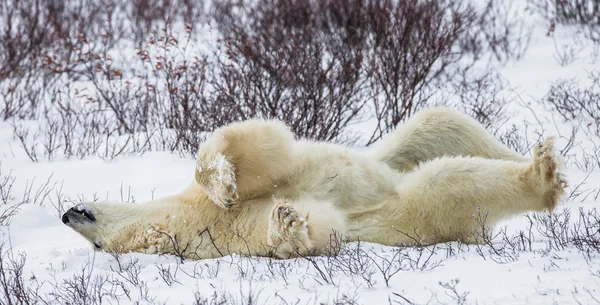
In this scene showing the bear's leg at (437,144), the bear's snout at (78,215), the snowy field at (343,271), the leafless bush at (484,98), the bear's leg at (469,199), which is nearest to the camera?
the snowy field at (343,271)

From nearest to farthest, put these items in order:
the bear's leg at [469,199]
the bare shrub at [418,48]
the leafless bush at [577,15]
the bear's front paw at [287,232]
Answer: the bear's front paw at [287,232] < the bear's leg at [469,199] < the bare shrub at [418,48] < the leafless bush at [577,15]

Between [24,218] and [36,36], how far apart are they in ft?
24.5

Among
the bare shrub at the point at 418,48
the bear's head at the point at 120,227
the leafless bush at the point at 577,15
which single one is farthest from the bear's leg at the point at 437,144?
the leafless bush at the point at 577,15

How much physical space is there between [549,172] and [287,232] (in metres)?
1.38

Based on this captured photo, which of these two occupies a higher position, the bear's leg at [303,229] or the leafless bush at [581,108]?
the leafless bush at [581,108]

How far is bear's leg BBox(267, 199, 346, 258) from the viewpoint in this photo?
10.7ft

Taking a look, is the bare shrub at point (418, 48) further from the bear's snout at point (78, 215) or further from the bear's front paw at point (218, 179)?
the bear's snout at point (78, 215)

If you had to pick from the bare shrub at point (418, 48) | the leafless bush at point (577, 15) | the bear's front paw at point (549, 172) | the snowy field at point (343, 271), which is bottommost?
the snowy field at point (343, 271)

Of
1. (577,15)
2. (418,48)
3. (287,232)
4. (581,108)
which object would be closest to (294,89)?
(418,48)

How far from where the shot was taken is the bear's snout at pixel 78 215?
366 cm

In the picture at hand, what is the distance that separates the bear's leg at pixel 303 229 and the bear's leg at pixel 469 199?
40 centimetres

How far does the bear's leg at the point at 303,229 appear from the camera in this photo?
10.7ft

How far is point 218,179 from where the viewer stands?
133 inches

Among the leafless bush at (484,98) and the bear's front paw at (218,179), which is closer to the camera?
the bear's front paw at (218,179)
